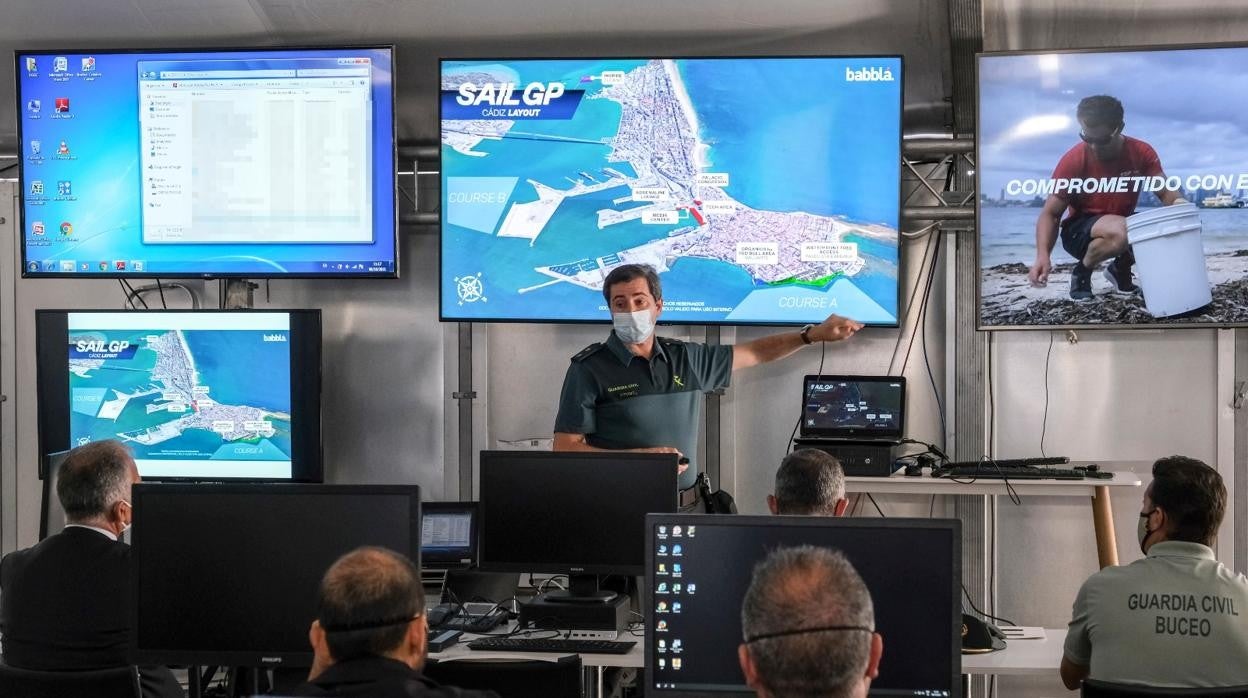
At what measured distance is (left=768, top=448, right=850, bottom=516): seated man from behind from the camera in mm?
2994

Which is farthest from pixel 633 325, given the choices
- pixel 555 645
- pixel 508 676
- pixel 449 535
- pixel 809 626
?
pixel 809 626

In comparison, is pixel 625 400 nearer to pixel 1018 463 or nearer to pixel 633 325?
pixel 633 325

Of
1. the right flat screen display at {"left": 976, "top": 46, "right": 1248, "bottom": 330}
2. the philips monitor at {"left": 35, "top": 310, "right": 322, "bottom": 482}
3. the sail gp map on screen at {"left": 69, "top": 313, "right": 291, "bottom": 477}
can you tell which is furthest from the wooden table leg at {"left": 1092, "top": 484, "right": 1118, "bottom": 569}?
the sail gp map on screen at {"left": 69, "top": 313, "right": 291, "bottom": 477}

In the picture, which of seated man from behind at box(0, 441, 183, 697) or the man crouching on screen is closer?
seated man from behind at box(0, 441, 183, 697)

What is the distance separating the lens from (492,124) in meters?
5.05

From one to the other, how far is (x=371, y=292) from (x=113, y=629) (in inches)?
106

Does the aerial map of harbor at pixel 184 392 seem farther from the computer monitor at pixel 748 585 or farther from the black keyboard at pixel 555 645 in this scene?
the computer monitor at pixel 748 585

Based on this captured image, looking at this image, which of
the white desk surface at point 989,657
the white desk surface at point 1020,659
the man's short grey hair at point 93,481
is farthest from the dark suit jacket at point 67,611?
the white desk surface at point 1020,659

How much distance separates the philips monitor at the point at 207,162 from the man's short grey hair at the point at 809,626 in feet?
11.8

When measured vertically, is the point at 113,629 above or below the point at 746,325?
below

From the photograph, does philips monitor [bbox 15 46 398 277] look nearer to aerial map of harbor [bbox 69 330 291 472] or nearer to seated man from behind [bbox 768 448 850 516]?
aerial map of harbor [bbox 69 330 291 472]

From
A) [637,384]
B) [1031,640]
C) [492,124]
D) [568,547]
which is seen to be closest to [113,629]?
[568,547]

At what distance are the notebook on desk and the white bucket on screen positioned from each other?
39.5 inches

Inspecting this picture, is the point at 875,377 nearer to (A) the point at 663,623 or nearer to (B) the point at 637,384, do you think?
(B) the point at 637,384
